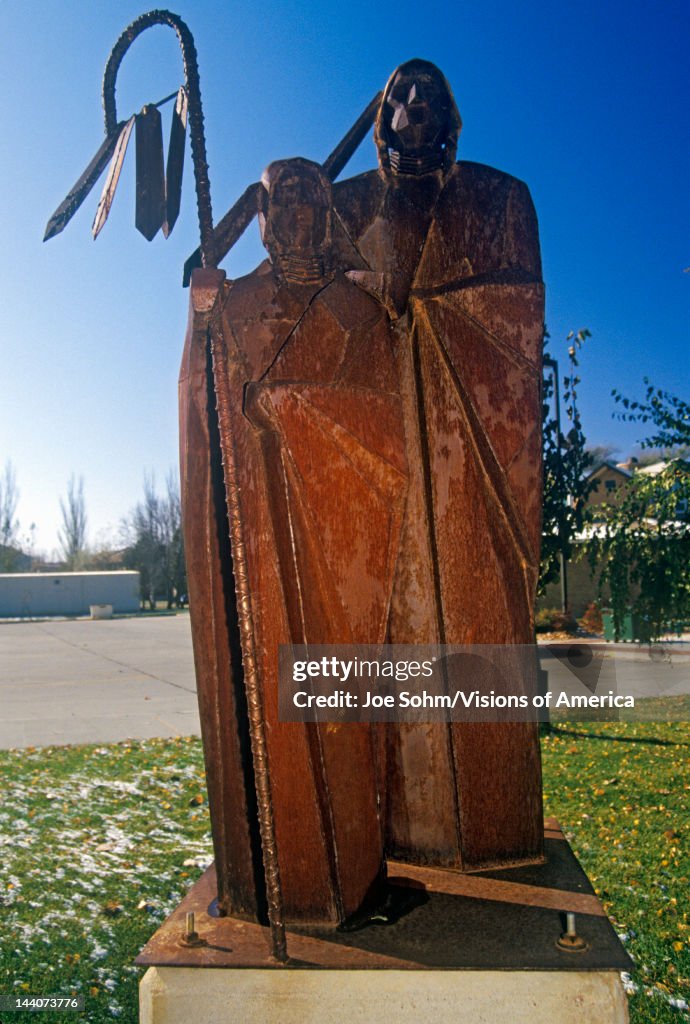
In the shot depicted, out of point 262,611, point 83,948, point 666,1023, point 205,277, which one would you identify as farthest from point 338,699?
point 83,948

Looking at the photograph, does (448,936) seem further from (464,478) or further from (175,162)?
(175,162)

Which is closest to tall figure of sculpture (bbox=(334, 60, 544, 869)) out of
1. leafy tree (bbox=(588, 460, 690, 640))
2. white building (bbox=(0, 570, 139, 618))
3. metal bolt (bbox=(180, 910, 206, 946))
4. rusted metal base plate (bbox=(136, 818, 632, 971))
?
rusted metal base plate (bbox=(136, 818, 632, 971))

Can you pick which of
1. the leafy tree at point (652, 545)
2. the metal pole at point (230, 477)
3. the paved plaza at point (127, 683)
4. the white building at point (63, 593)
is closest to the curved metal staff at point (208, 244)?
the metal pole at point (230, 477)

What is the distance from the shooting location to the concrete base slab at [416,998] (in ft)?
6.25

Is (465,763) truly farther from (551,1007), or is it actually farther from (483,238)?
(483,238)

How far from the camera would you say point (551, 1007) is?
1.91m

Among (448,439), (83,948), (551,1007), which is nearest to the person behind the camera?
(551,1007)

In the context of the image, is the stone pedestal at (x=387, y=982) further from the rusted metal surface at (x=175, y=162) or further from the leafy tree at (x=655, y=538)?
the leafy tree at (x=655, y=538)

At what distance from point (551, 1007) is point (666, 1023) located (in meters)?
1.84

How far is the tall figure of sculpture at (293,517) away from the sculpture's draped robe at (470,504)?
24cm

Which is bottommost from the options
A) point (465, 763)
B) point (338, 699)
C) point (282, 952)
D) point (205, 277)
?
point (282, 952)

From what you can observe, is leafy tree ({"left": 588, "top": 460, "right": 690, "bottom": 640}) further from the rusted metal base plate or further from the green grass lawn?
the rusted metal base plate
